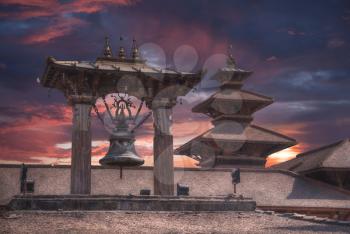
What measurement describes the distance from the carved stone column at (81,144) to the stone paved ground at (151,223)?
305cm

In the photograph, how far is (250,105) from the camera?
4003cm

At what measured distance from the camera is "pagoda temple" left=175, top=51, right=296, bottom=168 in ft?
119

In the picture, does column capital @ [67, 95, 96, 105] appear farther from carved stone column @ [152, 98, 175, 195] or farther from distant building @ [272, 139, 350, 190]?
distant building @ [272, 139, 350, 190]

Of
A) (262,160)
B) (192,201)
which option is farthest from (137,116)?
(262,160)

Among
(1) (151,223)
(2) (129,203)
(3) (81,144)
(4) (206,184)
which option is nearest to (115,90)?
(3) (81,144)

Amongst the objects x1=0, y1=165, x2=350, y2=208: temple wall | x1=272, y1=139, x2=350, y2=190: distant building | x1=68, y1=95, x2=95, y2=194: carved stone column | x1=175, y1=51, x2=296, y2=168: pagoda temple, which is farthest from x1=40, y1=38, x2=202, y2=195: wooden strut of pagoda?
x1=175, y1=51, x2=296, y2=168: pagoda temple

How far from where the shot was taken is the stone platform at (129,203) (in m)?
15.8

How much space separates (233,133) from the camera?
37.2 meters

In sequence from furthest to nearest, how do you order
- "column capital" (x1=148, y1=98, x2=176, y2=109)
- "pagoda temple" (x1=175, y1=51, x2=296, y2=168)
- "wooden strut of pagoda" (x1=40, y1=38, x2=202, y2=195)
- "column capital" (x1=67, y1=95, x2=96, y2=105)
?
"pagoda temple" (x1=175, y1=51, x2=296, y2=168) < "column capital" (x1=148, y1=98, x2=176, y2=109) < "column capital" (x1=67, y1=95, x2=96, y2=105) < "wooden strut of pagoda" (x1=40, y1=38, x2=202, y2=195)

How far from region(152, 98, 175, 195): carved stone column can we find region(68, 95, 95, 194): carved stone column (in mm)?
2289

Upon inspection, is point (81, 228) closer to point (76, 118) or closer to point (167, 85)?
point (76, 118)

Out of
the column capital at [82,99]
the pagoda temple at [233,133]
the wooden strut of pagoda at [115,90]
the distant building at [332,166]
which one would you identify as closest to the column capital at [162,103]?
the wooden strut of pagoda at [115,90]

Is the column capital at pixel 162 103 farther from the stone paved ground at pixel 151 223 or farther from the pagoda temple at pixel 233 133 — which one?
the pagoda temple at pixel 233 133

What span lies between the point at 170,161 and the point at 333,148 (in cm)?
1544
